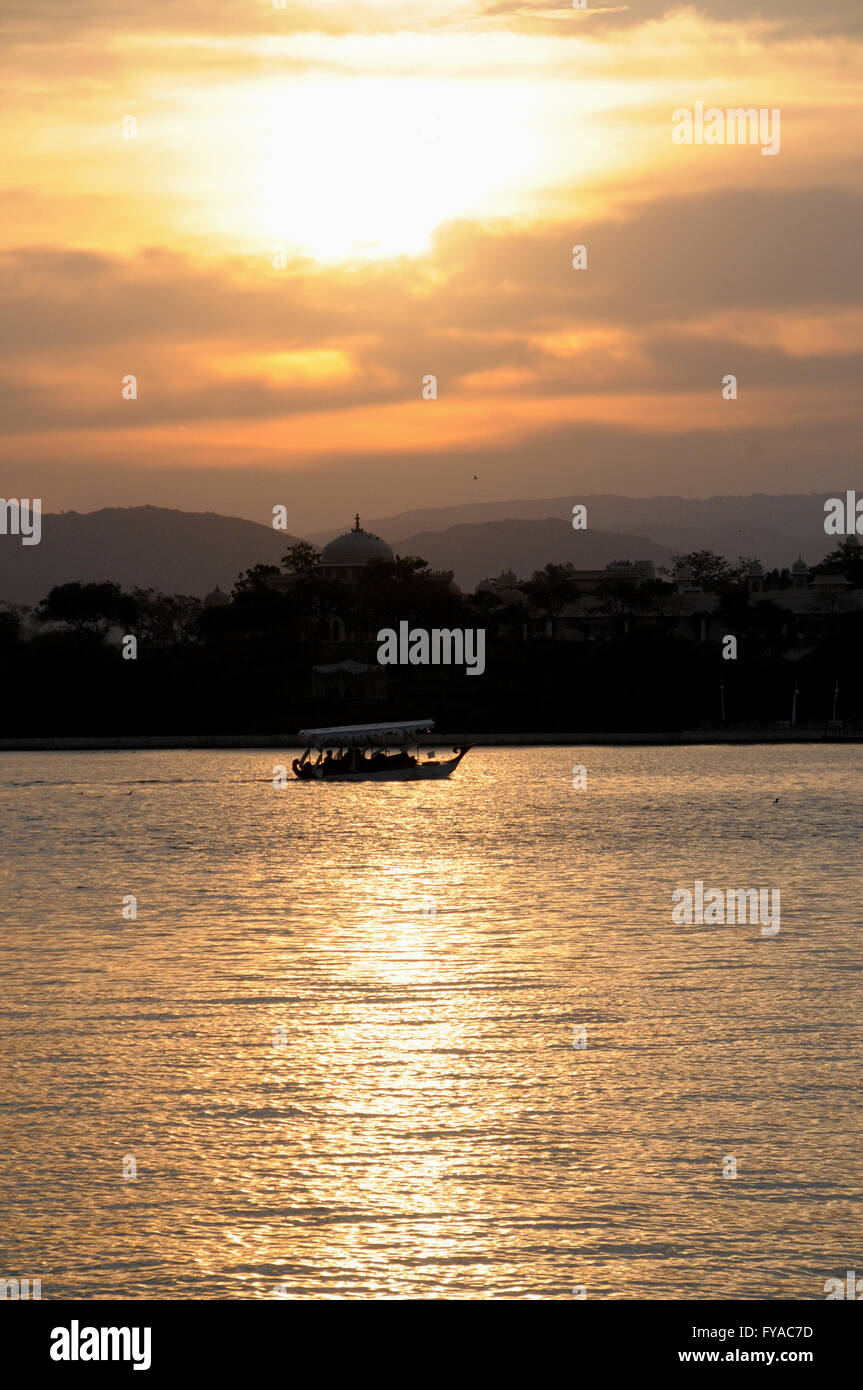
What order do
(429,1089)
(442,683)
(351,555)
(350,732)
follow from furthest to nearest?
(351,555) < (442,683) < (350,732) < (429,1089)

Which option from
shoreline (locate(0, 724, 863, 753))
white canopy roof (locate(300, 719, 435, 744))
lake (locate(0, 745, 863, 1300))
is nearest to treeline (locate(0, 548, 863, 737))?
shoreline (locate(0, 724, 863, 753))

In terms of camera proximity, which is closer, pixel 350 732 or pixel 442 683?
pixel 350 732

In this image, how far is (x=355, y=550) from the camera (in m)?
190

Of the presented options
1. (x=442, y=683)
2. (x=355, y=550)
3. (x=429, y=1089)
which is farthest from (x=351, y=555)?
(x=429, y=1089)

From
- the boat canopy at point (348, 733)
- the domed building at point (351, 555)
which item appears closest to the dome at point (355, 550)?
the domed building at point (351, 555)

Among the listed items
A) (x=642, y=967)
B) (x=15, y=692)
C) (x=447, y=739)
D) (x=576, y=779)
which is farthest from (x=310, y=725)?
(x=642, y=967)

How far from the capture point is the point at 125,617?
154250mm

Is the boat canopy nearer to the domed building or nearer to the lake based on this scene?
the lake

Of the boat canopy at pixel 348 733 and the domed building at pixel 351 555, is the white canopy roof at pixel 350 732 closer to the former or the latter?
the boat canopy at pixel 348 733

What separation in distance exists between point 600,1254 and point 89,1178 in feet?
16.2

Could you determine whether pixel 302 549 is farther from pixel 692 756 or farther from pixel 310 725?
pixel 692 756

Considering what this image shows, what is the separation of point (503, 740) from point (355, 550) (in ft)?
208

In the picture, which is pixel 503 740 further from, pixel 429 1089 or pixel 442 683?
pixel 429 1089

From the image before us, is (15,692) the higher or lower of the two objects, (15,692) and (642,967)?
the higher
